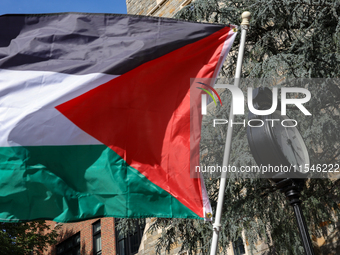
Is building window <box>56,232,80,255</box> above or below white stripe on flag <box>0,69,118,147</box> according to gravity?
below

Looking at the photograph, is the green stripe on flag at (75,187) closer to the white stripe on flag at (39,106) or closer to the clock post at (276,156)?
the white stripe on flag at (39,106)

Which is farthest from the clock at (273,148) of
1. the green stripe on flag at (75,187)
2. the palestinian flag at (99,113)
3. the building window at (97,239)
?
the building window at (97,239)

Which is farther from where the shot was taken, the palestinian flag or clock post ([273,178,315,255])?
the palestinian flag

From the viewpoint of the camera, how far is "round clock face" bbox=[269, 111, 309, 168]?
3.27 m

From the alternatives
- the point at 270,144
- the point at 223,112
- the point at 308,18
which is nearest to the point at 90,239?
the point at 223,112

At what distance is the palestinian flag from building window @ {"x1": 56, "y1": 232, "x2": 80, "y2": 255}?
19.2 m

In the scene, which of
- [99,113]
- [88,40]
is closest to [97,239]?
[99,113]

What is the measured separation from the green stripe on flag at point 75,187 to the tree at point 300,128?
3239mm

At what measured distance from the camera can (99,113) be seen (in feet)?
14.0

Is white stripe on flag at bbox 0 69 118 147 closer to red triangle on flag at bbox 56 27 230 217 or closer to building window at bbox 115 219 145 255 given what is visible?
red triangle on flag at bbox 56 27 230 217

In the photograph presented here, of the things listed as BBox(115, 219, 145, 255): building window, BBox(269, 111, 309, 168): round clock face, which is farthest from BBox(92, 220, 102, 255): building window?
BBox(269, 111, 309, 168): round clock face

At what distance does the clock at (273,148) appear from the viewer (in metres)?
2.99

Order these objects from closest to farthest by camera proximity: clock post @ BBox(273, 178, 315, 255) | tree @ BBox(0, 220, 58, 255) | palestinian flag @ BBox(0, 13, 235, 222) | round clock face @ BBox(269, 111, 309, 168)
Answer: clock post @ BBox(273, 178, 315, 255), round clock face @ BBox(269, 111, 309, 168), palestinian flag @ BBox(0, 13, 235, 222), tree @ BBox(0, 220, 58, 255)

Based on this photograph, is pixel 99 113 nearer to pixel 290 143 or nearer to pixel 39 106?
pixel 39 106
